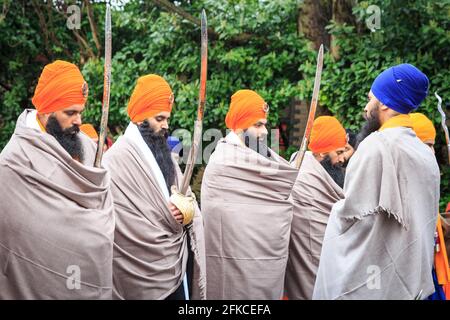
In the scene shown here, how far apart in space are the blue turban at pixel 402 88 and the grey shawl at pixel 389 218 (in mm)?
193

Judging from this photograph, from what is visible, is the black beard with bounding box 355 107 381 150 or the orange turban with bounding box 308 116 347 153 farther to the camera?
the orange turban with bounding box 308 116 347 153

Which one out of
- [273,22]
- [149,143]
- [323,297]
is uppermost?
[273,22]

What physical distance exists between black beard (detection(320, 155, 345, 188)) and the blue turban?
9.00 feet

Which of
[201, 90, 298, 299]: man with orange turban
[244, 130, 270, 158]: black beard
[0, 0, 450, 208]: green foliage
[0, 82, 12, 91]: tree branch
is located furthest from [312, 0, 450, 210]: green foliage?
[0, 82, 12, 91]: tree branch

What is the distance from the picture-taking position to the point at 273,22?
10578 millimetres

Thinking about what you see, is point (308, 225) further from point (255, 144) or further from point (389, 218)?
point (389, 218)

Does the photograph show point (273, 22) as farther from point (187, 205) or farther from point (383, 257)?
point (383, 257)

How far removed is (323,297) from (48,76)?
229cm

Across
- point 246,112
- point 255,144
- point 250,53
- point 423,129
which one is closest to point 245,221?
point 255,144

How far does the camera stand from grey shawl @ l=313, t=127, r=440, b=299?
486cm

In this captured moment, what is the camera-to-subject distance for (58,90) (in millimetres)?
5227

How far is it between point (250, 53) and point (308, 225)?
12.3 feet

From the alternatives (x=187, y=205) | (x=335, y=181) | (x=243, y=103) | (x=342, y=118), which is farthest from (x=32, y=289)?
(x=342, y=118)

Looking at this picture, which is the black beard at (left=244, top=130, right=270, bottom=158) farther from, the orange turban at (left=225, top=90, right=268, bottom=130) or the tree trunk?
the tree trunk
